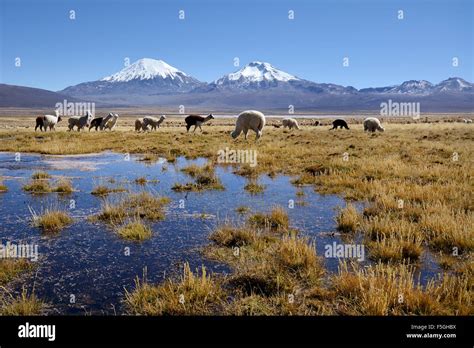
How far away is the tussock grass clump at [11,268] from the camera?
5270mm

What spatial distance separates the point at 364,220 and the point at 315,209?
1540 millimetres

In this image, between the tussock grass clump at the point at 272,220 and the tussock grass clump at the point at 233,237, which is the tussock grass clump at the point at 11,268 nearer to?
the tussock grass clump at the point at 233,237

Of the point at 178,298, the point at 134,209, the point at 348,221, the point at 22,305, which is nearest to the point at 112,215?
the point at 134,209

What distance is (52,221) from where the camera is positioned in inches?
297

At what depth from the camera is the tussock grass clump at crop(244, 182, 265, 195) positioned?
37.2 feet

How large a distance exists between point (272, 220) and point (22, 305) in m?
4.86

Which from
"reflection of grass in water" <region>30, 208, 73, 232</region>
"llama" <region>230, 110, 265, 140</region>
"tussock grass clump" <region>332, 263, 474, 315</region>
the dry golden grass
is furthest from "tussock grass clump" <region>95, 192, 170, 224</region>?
"llama" <region>230, 110, 265, 140</region>

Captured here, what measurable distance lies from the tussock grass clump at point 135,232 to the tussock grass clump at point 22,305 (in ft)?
7.86

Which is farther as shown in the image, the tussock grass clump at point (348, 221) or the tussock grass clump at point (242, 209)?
the tussock grass clump at point (242, 209)

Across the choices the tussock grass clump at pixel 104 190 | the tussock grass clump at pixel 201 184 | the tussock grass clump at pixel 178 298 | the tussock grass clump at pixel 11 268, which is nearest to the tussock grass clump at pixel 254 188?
the tussock grass clump at pixel 201 184

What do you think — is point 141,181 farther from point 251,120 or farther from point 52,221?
point 251,120
